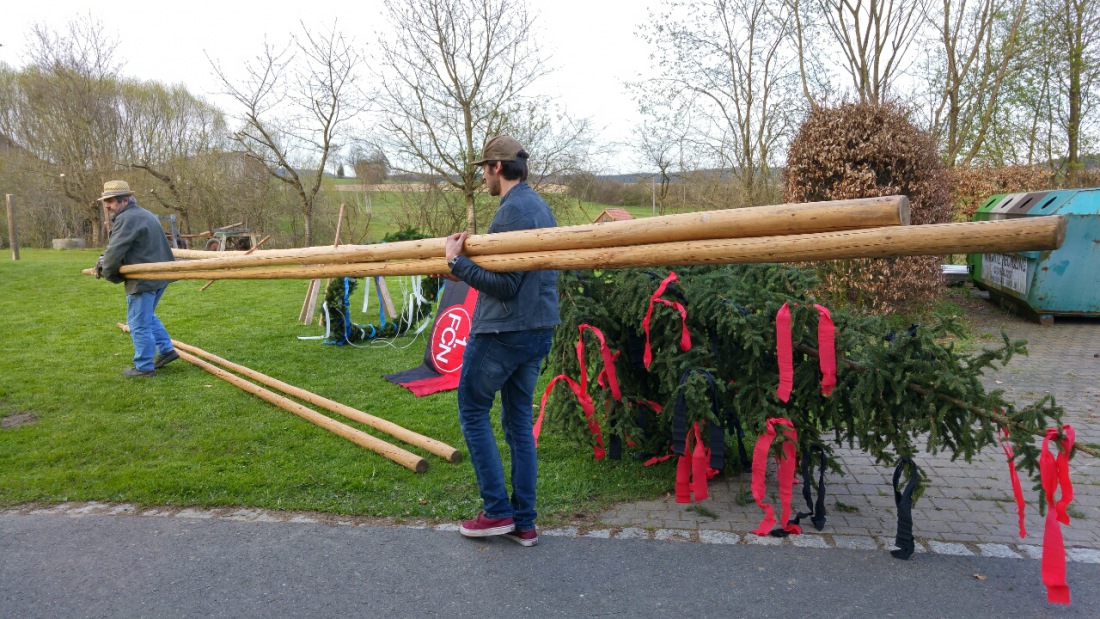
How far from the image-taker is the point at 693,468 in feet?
12.9

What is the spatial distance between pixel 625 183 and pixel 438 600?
18.7 metres

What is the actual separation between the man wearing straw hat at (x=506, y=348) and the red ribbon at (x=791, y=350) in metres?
1.10

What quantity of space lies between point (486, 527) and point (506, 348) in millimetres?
948

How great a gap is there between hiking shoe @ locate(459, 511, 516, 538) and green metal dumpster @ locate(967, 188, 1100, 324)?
960cm

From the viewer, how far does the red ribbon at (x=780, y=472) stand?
3.62 meters

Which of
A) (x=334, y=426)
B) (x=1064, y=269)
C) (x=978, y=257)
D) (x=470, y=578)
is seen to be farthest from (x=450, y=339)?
(x=978, y=257)

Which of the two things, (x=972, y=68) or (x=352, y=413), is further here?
(x=972, y=68)

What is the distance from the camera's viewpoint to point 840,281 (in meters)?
9.52

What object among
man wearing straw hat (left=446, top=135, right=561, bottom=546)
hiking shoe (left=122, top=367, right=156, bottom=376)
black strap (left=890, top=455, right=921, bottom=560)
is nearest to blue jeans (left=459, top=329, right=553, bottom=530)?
man wearing straw hat (left=446, top=135, right=561, bottom=546)

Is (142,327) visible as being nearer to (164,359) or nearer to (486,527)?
(164,359)

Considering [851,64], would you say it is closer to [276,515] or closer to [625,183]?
[625,183]

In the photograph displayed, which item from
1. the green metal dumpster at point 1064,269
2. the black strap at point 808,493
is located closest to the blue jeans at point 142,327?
the black strap at point 808,493

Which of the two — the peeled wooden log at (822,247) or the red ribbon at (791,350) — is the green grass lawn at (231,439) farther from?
the peeled wooden log at (822,247)

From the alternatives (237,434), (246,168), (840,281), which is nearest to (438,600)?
(237,434)
